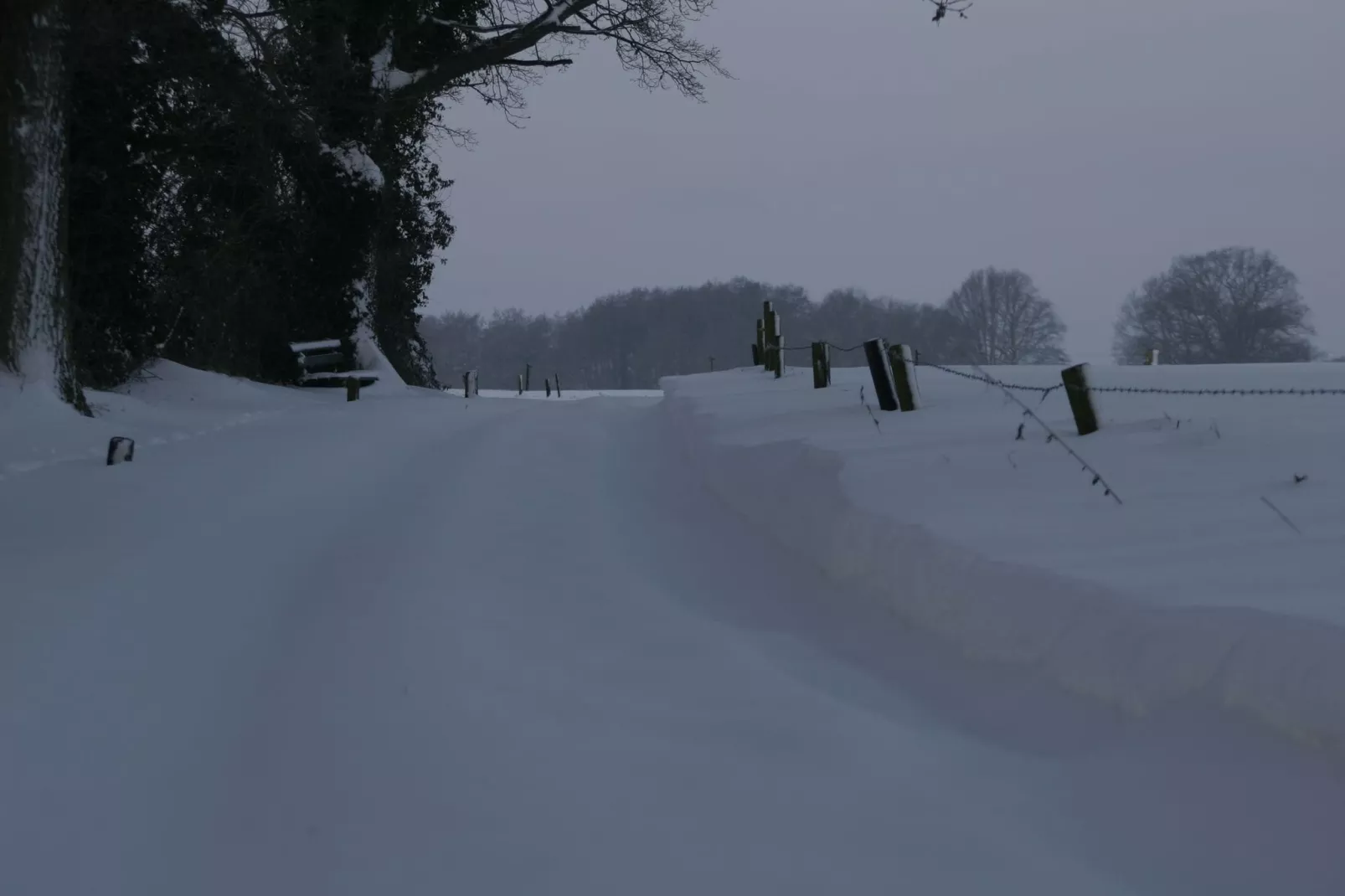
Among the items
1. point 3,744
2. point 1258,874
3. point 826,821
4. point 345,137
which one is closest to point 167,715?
point 3,744

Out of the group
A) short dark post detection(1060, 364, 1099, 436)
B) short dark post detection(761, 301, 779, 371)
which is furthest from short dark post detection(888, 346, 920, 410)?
short dark post detection(761, 301, 779, 371)

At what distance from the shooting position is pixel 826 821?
3.12m

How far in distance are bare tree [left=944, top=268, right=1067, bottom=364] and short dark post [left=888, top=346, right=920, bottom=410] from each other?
198ft

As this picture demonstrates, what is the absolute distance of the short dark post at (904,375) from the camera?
9.53 meters

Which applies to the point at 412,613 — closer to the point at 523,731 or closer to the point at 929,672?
the point at 523,731

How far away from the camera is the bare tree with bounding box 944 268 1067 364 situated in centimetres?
6944

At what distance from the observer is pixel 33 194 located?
10281 mm

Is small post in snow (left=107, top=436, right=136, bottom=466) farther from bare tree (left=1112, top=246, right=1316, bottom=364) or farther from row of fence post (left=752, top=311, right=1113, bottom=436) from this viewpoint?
bare tree (left=1112, top=246, right=1316, bottom=364)

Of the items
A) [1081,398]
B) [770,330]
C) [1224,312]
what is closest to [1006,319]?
[1224,312]

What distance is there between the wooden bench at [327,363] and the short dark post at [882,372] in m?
13.7

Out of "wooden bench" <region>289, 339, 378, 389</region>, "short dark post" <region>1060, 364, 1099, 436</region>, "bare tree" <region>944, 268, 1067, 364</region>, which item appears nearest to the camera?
"short dark post" <region>1060, 364, 1099, 436</region>

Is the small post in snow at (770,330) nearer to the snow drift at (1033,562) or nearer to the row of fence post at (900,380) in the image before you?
the row of fence post at (900,380)

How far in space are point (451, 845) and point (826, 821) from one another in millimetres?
1099

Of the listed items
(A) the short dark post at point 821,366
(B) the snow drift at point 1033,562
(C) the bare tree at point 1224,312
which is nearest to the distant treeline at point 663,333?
(C) the bare tree at point 1224,312
